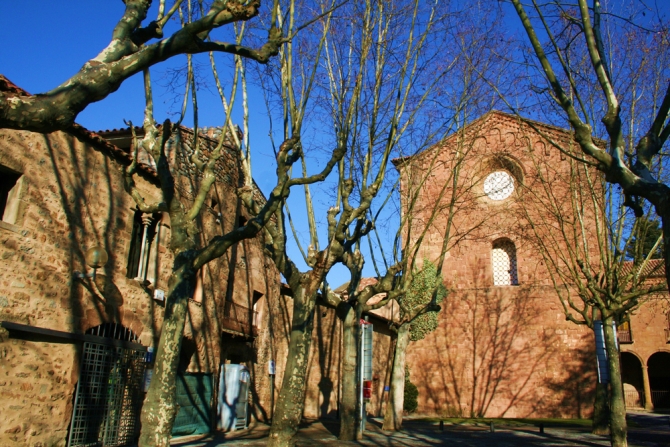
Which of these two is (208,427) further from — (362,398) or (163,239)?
Answer: (163,239)

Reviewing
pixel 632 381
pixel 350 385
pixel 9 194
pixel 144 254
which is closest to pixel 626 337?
pixel 632 381

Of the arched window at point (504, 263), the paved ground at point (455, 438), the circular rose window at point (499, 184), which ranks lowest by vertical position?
the paved ground at point (455, 438)

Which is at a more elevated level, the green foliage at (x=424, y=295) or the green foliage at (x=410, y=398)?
the green foliage at (x=424, y=295)

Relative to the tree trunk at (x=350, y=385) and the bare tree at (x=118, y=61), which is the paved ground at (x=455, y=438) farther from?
the bare tree at (x=118, y=61)

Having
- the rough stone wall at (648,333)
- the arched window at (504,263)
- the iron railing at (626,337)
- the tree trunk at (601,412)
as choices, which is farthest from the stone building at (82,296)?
the rough stone wall at (648,333)

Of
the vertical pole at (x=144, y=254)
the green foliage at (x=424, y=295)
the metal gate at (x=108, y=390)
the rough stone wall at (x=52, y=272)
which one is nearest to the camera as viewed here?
the rough stone wall at (x=52, y=272)

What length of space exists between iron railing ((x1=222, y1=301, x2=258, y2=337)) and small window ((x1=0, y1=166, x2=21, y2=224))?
23.2 ft

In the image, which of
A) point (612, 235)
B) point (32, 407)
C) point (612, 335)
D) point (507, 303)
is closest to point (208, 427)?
point (32, 407)

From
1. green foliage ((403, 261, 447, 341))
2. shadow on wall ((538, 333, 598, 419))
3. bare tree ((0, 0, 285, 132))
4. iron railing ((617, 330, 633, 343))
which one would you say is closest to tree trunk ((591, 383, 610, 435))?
shadow on wall ((538, 333, 598, 419))

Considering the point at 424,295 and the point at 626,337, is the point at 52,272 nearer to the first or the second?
the point at 424,295

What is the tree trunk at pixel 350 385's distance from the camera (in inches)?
474

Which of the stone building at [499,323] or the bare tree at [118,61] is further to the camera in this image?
the stone building at [499,323]

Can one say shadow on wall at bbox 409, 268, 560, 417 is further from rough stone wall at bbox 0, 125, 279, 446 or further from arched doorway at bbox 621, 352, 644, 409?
rough stone wall at bbox 0, 125, 279, 446

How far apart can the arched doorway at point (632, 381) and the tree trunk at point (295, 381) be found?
29.1 meters
